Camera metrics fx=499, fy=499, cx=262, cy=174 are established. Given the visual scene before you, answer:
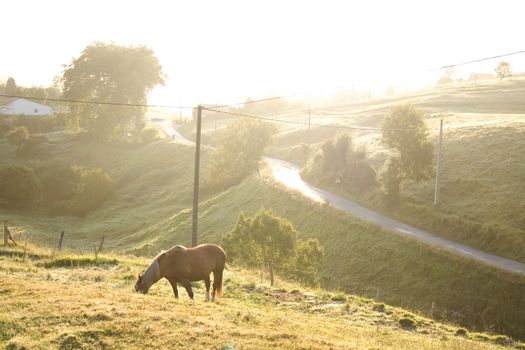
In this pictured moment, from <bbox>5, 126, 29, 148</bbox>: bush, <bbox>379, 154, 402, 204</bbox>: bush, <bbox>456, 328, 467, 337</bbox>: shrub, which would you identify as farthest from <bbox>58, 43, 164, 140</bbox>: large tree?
<bbox>456, 328, 467, 337</bbox>: shrub

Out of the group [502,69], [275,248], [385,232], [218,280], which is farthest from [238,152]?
[502,69]

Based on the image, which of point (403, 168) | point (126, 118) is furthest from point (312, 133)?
point (403, 168)

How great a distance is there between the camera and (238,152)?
7875cm

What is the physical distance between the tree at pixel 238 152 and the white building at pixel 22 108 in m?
78.9

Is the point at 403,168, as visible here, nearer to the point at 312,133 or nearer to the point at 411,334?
the point at 411,334

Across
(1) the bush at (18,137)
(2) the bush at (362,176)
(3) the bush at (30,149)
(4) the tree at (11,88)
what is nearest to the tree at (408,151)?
(2) the bush at (362,176)

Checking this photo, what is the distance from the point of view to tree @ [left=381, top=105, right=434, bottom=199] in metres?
53.8

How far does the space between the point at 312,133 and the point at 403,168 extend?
59.6 metres

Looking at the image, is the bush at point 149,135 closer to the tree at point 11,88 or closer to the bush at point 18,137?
the bush at point 18,137

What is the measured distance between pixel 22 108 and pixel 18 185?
230 feet

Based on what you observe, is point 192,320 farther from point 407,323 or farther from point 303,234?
point 303,234

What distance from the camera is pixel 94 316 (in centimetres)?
1378

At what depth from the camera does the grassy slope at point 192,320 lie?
1255 centimetres

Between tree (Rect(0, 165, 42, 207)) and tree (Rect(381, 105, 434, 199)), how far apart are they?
53.6m
